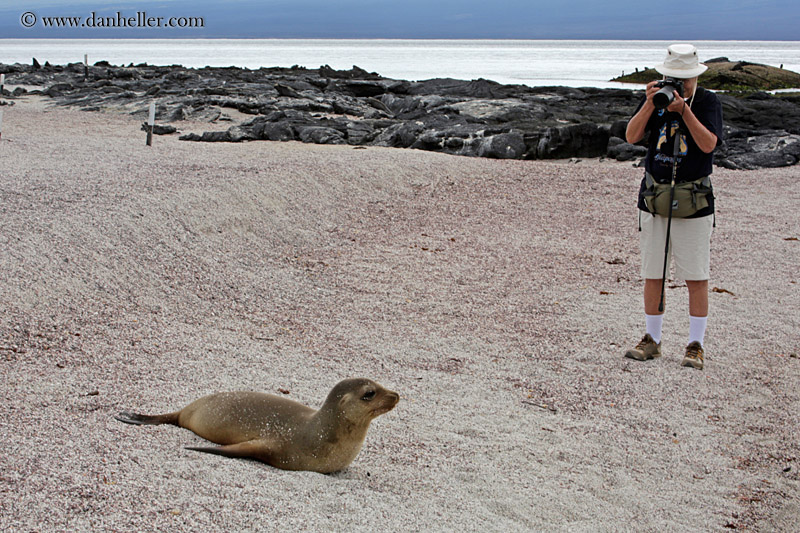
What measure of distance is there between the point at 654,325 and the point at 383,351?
6.65 feet

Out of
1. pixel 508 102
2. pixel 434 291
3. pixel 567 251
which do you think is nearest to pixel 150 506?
pixel 434 291

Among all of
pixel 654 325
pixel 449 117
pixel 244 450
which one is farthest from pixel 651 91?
pixel 449 117

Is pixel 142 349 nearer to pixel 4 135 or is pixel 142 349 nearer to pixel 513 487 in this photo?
pixel 513 487

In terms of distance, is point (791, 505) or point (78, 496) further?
point (791, 505)

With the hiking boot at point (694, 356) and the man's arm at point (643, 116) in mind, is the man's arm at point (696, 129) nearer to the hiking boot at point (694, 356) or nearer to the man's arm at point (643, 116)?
the man's arm at point (643, 116)

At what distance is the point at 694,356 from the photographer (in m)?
5.32

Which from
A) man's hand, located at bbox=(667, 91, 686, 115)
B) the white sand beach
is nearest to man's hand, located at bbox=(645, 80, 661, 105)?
man's hand, located at bbox=(667, 91, 686, 115)

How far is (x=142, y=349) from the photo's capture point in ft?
16.5

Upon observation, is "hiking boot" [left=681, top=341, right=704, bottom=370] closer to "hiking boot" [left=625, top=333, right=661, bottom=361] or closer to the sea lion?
"hiking boot" [left=625, top=333, right=661, bottom=361]

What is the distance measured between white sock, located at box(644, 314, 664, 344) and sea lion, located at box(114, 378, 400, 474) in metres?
2.90

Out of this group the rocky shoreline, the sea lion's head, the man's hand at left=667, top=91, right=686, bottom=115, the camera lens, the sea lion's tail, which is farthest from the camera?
the rocky shoreline

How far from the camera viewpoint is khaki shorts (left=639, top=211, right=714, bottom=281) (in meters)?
5.09

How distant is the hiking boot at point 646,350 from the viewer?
5.45m

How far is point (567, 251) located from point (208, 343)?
495cm
